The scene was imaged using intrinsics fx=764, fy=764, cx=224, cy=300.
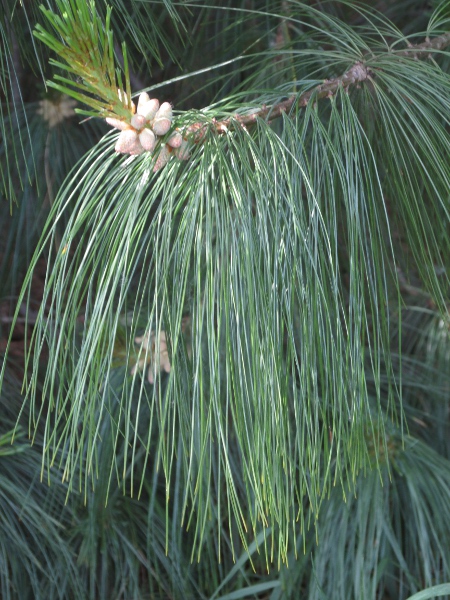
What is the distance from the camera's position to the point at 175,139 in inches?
16.4

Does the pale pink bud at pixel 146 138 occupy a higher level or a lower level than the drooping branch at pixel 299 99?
lower

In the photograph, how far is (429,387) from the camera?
105 centimetres

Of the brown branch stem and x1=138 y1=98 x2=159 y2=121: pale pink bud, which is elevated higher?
the brown branch stem

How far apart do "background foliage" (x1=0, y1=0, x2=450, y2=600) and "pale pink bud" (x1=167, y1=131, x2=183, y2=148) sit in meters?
0.01

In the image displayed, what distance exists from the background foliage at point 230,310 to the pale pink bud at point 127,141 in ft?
0.04

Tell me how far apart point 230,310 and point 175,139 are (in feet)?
0.32

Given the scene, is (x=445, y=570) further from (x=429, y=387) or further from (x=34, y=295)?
(x=34, y=295)

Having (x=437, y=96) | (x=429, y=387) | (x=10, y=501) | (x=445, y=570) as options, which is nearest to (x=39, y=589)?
(x=10, y=501)

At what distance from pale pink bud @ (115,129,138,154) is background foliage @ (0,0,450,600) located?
11 millimetres

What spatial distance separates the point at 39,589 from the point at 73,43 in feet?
2.26

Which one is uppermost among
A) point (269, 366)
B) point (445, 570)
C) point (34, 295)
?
point (34, 295)

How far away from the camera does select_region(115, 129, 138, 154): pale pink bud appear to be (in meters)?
0.39

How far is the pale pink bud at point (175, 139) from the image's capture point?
0.42m

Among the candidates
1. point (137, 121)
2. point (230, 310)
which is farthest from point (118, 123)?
point (230, 310)
